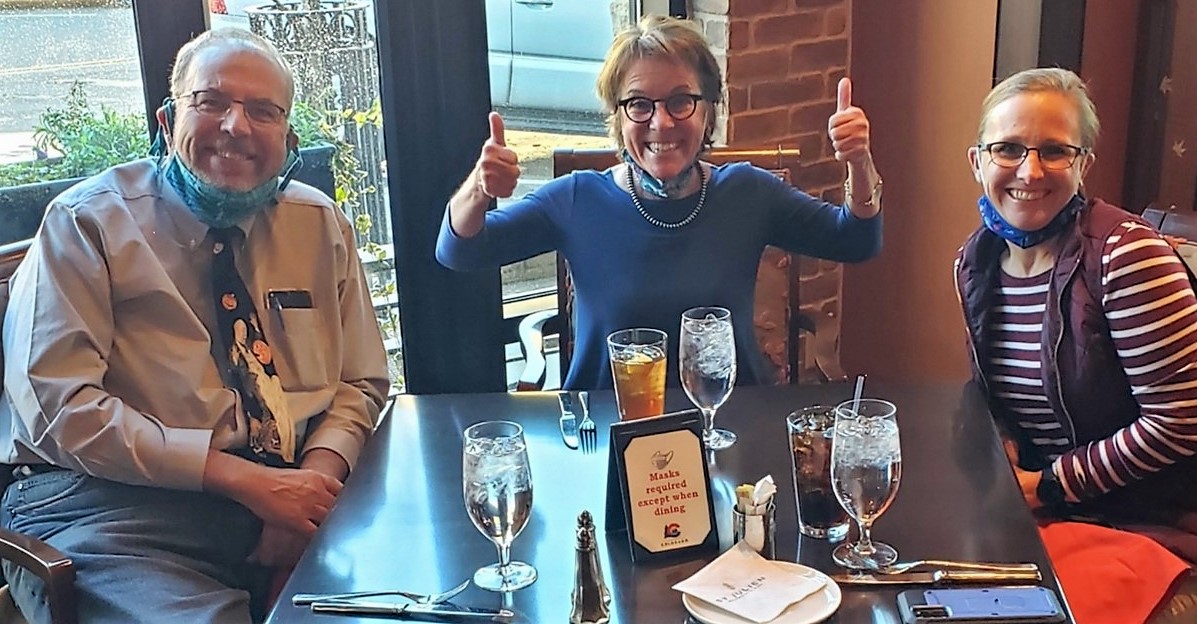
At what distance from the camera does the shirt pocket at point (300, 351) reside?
2.04 metres

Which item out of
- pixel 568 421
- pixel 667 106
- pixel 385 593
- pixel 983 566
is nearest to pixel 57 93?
pixel 667 106

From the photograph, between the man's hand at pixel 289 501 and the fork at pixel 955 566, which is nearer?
the fork at pixel 955 566

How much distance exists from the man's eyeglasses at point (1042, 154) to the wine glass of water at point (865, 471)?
70 cm

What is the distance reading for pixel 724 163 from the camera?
2.41 meters

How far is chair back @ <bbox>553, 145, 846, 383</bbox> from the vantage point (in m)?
2.40

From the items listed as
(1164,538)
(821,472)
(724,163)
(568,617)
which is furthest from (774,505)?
(724,163)

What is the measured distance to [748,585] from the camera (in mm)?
1282

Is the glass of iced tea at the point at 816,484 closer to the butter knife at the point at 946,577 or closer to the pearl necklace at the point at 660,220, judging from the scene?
the butter knife at the point at 946,577

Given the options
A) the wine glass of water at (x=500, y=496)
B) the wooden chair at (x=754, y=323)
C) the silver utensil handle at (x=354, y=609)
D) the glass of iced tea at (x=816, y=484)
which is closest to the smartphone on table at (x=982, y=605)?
the glass of iced tea at (x=816, y=484)

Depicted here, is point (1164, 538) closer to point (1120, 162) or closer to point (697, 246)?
point (697, 246)

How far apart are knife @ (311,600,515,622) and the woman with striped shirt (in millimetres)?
923

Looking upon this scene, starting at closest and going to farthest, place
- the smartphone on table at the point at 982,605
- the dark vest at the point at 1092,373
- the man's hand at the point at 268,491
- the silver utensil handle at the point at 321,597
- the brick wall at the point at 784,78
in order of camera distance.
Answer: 1. the smartphone on table at the point at 982,605
2. the silver utensil handle at the point at 321,597
3. the dark vest at the point at 1092,373
4. the man's hand at the point at 268,491
5. the brick wall at the point at 784,78

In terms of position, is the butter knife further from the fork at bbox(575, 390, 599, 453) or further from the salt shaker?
the fork at bbox(575, 390, 599, 453)

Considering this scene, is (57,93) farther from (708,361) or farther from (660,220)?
(708,361)
